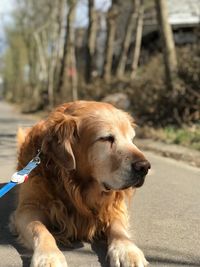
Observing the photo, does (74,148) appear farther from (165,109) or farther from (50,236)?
(165,109)

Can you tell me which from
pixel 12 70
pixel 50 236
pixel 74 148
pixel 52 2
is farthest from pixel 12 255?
pixel 12 70

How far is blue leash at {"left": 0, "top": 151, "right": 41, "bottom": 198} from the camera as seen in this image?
15.5 ft

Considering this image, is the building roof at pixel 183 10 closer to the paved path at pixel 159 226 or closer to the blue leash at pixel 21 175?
the paved path at pixel 159 226

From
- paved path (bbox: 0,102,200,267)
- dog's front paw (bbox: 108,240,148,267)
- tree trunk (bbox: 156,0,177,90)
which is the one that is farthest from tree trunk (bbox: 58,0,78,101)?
dog's front paw (bbox: 108,240,148,267)

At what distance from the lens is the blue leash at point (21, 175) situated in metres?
4.73

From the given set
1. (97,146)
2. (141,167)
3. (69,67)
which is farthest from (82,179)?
(69,67)

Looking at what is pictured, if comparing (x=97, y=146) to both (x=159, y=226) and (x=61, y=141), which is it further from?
(x=159, y=226)

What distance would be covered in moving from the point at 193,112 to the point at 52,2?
71.2ft

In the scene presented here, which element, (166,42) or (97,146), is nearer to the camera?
(97,146)

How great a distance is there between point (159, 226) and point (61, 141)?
1.52 m

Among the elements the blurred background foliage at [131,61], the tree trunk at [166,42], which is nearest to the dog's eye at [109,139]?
the blurred background foliage at [131,61]

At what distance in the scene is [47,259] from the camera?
13.2ft

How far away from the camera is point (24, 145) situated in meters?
5.54

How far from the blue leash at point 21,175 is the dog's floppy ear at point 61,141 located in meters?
0.12
